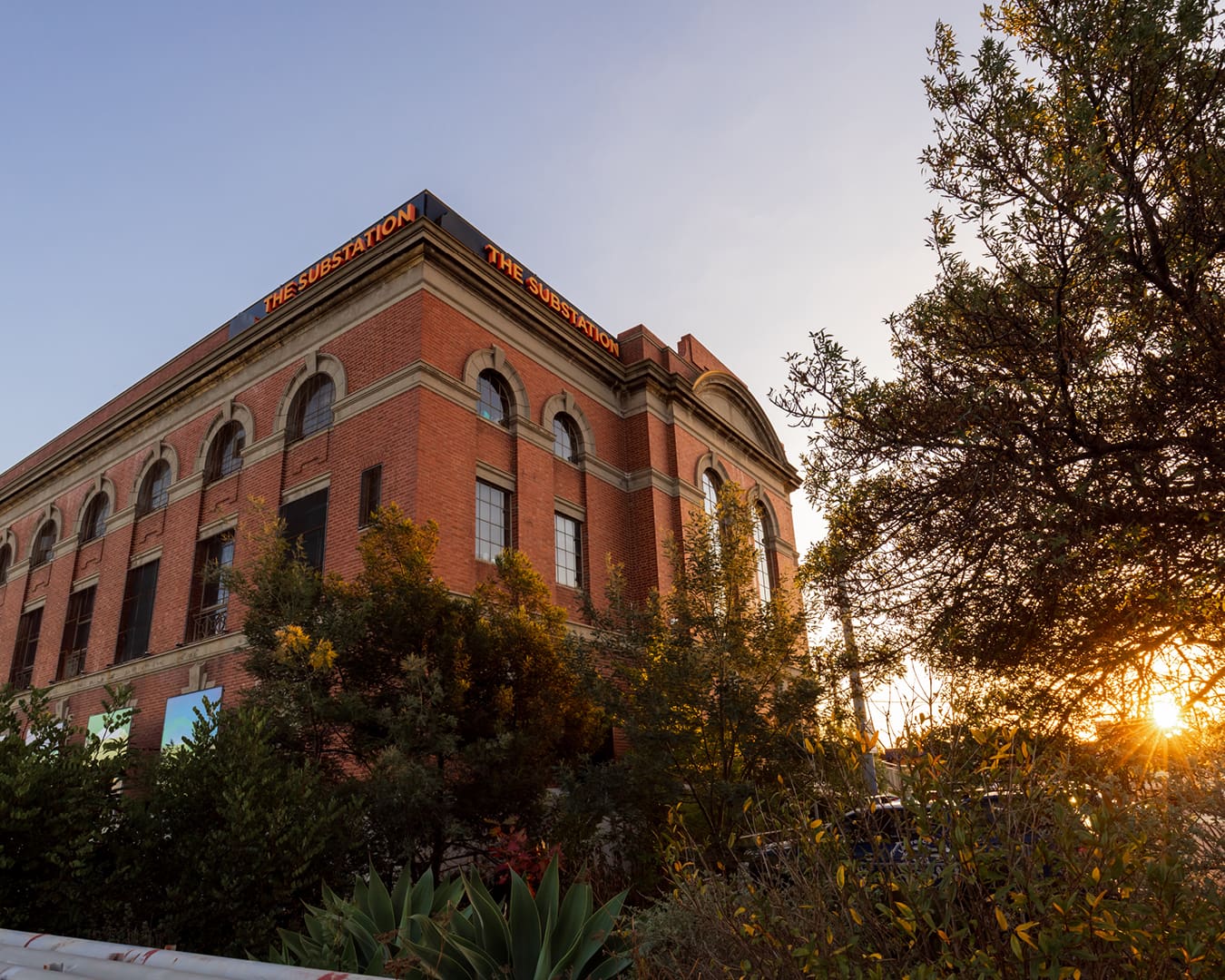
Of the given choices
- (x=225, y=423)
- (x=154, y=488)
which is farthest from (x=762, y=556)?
(x=154, y=488)

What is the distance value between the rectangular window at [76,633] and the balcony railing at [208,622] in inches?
245

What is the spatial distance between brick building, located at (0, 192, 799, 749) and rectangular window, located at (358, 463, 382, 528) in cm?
4

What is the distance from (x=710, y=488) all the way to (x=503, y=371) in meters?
8.77

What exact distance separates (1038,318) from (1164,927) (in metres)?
5.47

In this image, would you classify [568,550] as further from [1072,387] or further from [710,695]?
[1072,387]

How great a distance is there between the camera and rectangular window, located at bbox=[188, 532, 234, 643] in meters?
19.5

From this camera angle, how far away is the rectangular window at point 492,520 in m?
17.2

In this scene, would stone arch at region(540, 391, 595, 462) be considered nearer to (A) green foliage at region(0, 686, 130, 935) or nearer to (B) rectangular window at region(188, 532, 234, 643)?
(B) rectangular window at region(188, 532, 234, 643)

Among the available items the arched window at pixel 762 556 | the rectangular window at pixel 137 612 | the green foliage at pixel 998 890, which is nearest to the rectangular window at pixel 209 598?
the rectangular window at pixel 137 612

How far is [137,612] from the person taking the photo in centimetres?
2227

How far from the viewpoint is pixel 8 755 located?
7109 millimetres

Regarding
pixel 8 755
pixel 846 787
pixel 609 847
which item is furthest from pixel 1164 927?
pixel 609 847

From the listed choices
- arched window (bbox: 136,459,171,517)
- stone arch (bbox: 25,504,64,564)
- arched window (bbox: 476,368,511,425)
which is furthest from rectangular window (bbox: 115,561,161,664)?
arched window (bbox: 476,368,511,425)

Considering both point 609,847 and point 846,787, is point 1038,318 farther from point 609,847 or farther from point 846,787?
point 609,847
